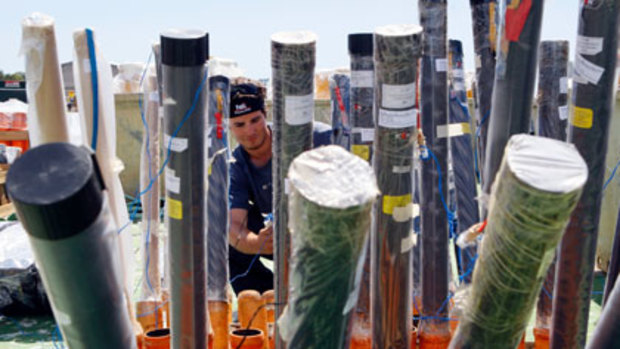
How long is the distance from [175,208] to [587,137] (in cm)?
110

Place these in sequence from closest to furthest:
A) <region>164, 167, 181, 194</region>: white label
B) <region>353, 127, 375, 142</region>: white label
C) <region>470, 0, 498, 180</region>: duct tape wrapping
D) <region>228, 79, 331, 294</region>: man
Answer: <region>164, 167, 181, 194</region>: white label → <region>353, 127, 375, 142</region>: white label → <region>470, 0, 498, 180</region>: duct tape wrapping → <region>228, 79, 331, 294</region>: man

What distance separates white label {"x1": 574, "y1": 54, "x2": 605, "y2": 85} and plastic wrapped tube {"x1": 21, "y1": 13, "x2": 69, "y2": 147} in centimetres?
130

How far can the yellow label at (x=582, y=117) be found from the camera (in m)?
1.52

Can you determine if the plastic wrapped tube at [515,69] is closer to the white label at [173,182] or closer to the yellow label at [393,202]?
the yellow label at [393,202]

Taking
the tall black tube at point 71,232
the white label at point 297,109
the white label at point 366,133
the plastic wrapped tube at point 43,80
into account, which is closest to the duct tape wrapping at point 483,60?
the white label at point 366,133

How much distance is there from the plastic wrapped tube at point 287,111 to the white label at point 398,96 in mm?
187

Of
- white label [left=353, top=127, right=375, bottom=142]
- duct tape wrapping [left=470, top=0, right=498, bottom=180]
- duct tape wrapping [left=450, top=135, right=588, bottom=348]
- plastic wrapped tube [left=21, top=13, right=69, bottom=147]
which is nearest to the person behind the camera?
duct tape wrapping [left=450, top=135, right=588, bottom=348]

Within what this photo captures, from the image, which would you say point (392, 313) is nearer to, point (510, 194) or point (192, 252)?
point (192, 252)

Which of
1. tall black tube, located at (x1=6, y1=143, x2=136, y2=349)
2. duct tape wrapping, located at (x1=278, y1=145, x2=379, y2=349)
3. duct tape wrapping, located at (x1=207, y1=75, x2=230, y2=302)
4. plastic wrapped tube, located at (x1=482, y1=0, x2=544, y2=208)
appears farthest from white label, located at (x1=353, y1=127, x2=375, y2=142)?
tall black tube, located at (x1=6, y1=143, x2=136, y2=349)

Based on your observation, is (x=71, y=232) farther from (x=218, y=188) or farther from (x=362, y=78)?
(x=218, y=188)

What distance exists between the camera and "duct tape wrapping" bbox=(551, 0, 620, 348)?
1.48m

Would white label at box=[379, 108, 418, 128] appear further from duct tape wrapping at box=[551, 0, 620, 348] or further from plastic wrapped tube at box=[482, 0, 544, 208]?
duct tape wrapping at box=[551, 0, 620, 348]

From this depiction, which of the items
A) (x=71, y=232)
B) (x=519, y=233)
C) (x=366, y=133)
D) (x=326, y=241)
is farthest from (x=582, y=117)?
(x=71, y=232)

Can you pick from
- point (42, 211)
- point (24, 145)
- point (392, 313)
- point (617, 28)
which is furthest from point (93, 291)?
point (24, 145)
